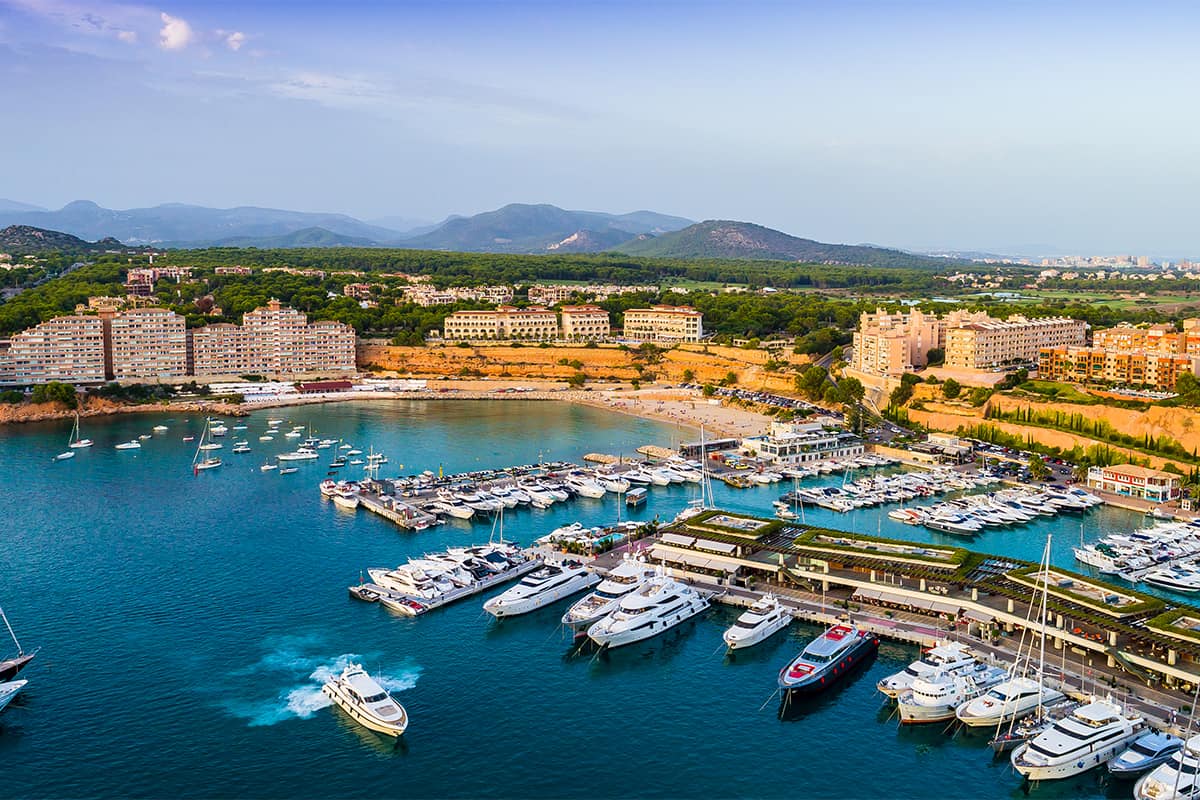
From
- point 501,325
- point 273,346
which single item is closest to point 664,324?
point 501,325

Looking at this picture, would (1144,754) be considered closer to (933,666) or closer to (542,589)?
(933,666)

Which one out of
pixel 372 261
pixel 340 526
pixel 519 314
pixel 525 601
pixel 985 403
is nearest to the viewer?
pixel 525 601

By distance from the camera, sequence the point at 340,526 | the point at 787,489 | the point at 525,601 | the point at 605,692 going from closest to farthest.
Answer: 1. the point at 605,692
2. the point at 525,601
3. the point at 340,526
4. the point at 787,489

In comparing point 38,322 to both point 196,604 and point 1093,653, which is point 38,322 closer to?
point 196,604

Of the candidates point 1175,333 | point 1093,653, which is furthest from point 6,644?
point 1175,333

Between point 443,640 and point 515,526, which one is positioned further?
point 515,526

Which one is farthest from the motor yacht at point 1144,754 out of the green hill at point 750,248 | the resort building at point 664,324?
the green hill at point 750,248
